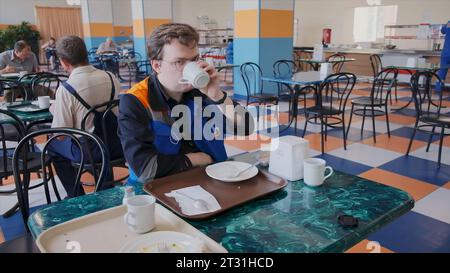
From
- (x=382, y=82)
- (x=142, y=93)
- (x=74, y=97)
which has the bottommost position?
(x=382, y=82)

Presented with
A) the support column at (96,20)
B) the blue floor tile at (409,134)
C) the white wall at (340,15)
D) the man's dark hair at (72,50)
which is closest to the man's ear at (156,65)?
the man's dark hair at (72,50)

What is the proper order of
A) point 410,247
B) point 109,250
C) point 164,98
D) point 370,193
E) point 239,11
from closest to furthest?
point 109,250, point 370,193, point 164,98, point 410,247, point 239,11

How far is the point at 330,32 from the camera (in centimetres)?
1119

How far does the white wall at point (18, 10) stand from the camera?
13.9 metres

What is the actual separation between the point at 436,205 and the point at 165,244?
94.7 inches

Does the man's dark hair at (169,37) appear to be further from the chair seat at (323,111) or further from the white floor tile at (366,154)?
the chair seat at (323,111)

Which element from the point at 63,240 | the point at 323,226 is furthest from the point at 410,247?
the point at 63,240

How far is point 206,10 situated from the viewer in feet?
50.5

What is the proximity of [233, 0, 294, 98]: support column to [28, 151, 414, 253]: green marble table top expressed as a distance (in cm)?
540

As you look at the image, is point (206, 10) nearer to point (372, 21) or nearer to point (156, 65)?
point (372, 21)

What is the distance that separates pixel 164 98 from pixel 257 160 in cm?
45

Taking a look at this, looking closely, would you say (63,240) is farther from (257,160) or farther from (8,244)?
(257,160)

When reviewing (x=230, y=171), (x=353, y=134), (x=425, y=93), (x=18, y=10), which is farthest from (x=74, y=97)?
(x=18, y=10)

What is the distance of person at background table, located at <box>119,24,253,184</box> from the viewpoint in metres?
1.39
